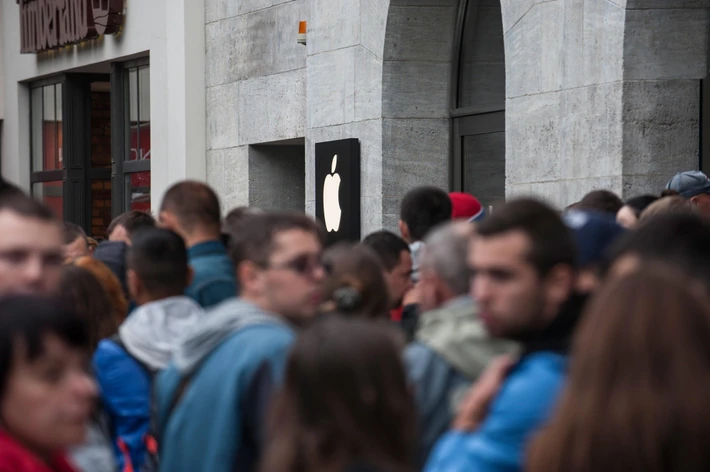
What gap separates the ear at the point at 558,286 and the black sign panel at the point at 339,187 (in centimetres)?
952

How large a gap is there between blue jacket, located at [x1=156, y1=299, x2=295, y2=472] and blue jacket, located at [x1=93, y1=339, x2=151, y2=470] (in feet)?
3.74

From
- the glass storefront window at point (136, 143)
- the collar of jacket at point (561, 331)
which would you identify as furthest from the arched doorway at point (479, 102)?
the collar of jacket at point (561, 331)

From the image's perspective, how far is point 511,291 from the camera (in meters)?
3.06

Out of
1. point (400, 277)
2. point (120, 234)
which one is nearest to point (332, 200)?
point (120, 234)

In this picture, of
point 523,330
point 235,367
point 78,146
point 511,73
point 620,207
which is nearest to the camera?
point 523,330

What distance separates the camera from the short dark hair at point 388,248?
19.1 feet

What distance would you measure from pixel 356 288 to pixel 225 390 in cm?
98

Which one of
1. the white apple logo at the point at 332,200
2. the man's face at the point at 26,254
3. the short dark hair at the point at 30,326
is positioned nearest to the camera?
the short dark hair at the point at 30,326

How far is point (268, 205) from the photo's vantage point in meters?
15.7

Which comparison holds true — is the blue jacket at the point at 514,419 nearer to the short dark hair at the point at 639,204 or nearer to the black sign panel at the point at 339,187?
the short dark hair at the point at 639,204

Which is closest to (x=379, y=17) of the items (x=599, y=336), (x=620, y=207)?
(x=620, y=207)

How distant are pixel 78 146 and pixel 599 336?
62.5 feet

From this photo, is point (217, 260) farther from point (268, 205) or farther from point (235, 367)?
point (268, 205)

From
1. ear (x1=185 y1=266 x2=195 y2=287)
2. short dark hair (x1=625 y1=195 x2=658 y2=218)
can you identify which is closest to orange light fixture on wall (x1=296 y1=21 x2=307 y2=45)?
short dark hair (x1=625 y1=195 x2=658 y2=218)
